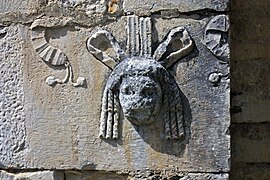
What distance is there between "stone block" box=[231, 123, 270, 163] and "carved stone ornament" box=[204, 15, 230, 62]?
1.65 ft

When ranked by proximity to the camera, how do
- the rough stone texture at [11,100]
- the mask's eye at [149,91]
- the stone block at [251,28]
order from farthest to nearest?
the stone block at [251,28] < the rough stone texture at [11,100] < the mask's eye at [149,91]

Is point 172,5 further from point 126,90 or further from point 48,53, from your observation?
point 48,53

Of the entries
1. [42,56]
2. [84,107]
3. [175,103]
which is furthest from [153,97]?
[42,56]

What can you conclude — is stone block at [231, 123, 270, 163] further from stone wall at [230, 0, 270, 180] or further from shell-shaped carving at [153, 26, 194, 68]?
shell-shaped carving at [153, 26, 194, 68]

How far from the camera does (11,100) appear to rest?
239 cm

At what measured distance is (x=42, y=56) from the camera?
236 centimetres

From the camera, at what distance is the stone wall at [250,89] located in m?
2.65

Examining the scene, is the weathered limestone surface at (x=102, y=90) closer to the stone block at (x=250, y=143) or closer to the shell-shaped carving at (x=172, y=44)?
the shell-shaped carving at (x=172, y=44)

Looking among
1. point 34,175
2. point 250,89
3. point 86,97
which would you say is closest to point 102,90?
point 86,97

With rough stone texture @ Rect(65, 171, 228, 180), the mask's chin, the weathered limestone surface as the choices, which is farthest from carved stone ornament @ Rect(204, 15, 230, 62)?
rough stone texture @ Rect(65, 171, 228, 180)

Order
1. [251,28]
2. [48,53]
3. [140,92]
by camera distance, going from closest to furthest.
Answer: [140,92] < [48,53] < [251,28]

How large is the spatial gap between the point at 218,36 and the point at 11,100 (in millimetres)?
768

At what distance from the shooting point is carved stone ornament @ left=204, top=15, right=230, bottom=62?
227 centimetres

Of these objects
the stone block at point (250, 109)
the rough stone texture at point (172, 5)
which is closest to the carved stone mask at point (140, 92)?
the rough stone texture at point (172, 5)
